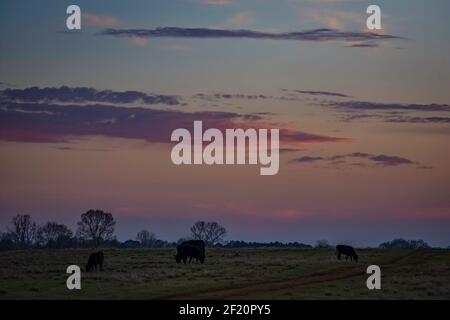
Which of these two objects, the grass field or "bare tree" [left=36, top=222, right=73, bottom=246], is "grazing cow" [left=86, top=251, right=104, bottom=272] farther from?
"bare tree" [left=36, top=222, right=73, bottom=246]

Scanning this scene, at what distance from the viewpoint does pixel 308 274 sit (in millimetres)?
41844

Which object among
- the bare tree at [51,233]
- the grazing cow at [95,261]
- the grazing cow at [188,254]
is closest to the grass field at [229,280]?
the grazing cow at [95,261]

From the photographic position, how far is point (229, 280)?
38.1 metres

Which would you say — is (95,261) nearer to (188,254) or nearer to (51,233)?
(188,254)

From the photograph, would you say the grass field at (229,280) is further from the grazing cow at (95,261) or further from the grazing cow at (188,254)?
the grazing cow at (188,254)

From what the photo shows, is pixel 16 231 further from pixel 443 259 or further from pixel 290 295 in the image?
pixel 290 295

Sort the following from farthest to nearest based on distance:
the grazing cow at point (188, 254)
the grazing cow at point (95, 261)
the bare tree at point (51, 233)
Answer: the bare tree at point (51, 233), the grazing cow at point (188, 254), the grazing cow at point (95, 261)

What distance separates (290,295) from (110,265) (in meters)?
18.2

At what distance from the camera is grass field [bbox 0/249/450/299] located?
3312 centimetres

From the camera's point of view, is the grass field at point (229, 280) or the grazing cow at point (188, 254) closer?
the grass field at point (229, 280)

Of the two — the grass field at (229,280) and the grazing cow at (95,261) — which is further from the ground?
the grazing cow at (95,261)

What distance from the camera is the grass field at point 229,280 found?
1304 inches

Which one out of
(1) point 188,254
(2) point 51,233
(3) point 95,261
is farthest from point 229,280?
(2) point 51,233

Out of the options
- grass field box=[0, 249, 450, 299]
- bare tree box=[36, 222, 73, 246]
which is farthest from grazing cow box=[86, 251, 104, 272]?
bare tree box=[36, 222, 73, 246]
